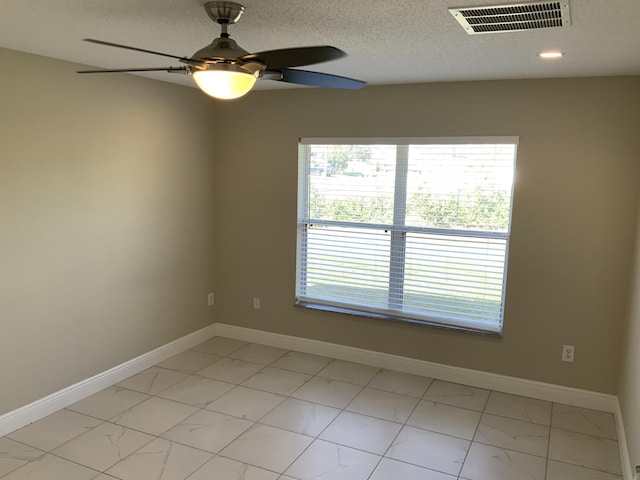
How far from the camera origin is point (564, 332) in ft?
11.4

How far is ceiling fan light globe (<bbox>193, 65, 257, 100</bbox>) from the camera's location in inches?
73.3

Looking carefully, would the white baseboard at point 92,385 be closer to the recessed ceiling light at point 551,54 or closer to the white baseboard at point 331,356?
the white baseboard at point 331,356

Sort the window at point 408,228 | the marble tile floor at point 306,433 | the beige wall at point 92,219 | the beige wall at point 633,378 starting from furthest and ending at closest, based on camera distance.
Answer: the window at point 408,228
the beige wall at point 92,219
the marble tile floor at point 306,433
the beige wall at point 633,378

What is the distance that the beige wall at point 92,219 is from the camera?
117 inches

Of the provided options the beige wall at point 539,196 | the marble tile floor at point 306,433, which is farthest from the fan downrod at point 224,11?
the marble tile floor at point 306,433

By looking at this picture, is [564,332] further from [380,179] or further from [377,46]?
[377,46]

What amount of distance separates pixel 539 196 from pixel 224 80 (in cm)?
246

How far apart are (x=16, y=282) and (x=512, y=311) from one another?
3275 millimetres

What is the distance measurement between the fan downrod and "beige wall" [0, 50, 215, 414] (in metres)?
1.60

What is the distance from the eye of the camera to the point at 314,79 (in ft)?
7.36

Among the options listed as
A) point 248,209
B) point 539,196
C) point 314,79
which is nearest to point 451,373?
point 539,196

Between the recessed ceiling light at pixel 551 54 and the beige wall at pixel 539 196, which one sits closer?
the recessed ceiling light at pixel 551 54

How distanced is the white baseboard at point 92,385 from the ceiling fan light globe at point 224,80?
2.42m

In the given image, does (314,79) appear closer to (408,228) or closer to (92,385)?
(408,228)
